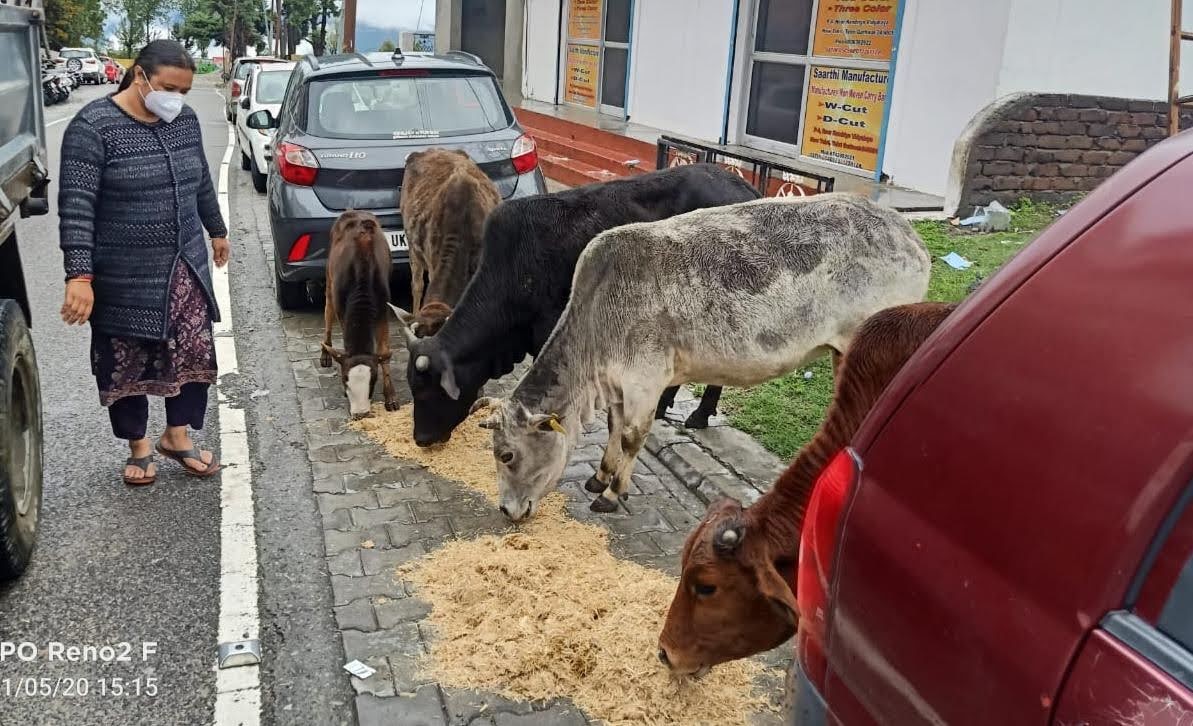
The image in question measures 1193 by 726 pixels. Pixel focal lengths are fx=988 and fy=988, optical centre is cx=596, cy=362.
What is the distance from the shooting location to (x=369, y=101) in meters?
8.20

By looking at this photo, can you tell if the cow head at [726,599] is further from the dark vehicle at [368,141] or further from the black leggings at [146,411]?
the dark vehicle at [368,141]

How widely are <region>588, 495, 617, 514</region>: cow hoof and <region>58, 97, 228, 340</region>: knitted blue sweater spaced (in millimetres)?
2259

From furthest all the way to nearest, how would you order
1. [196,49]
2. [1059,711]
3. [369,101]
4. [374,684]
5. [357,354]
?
[196,49], [369,101], [357,354], [374,684], [1059,711]

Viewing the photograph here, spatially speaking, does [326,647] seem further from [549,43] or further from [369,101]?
[549,43]

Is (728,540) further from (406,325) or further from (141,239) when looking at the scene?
(406,325)

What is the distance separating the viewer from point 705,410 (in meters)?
6.13

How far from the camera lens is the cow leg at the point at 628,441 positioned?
4934 millimetres

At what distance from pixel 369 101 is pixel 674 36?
684 cm

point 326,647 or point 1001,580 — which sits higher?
point 1001,580

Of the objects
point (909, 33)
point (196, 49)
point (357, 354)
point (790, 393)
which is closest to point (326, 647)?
point (357, 354)

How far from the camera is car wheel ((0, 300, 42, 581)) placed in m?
3.87

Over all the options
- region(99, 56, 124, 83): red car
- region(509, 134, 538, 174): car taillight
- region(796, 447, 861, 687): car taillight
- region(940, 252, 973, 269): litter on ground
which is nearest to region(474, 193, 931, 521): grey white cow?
region(796, 447, 861, 687): car taillight

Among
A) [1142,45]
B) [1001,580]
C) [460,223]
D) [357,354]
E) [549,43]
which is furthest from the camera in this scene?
[549,43]

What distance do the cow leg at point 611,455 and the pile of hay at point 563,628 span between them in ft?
1.16
